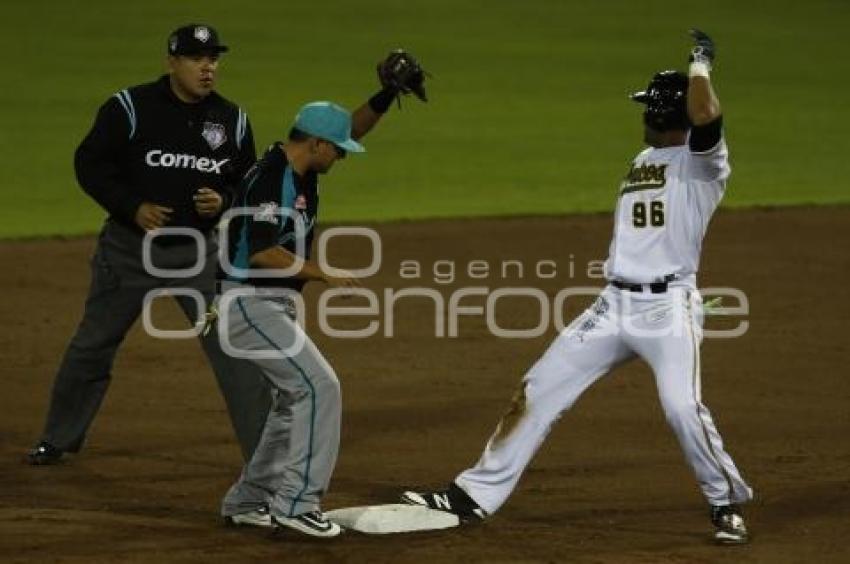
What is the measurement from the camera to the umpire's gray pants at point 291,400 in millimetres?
8438

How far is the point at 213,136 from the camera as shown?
31.6 ft

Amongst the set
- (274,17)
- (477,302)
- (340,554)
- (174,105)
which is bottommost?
(340,554)

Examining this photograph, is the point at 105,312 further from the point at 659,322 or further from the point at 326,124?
the point at 659,322

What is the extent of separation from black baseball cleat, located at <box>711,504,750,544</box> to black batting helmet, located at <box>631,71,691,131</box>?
5.58 feet

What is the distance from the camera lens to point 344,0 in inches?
1177

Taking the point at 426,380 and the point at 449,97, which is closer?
the point at 426,380

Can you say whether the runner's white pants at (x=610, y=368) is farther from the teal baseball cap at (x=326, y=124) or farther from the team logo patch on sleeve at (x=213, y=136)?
the team logo patch on sleeve at (x=213, y=136)

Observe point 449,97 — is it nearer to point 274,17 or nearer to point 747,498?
point 274,17

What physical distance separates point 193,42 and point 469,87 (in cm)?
1437

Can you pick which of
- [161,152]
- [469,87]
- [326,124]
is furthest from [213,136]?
[469,87]

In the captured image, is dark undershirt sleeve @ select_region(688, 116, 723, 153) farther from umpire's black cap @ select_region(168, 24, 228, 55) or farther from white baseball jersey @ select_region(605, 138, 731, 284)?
umpire's black cap @ select_region(168, 24, 228, 55)

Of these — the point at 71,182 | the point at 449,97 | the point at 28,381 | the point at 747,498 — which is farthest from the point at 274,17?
the point at 747,498

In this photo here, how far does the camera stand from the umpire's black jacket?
9.59 metres

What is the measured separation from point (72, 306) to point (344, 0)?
16.8m
